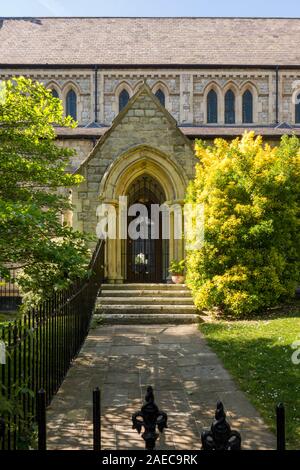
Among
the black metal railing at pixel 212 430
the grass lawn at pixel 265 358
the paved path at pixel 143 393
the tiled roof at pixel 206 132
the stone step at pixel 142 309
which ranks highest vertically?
the tiled roof at pixel 206 132

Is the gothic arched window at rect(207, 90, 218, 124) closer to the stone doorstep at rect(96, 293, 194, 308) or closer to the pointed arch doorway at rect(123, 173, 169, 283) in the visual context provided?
the pointed arch doorway at rect(123, 173, 169, 283)

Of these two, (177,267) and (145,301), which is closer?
(145,301)

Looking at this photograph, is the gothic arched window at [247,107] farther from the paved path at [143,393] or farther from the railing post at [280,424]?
the railing post at [280,424]

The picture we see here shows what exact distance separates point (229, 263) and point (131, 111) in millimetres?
5836

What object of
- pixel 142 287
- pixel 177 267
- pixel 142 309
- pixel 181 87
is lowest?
pixel 142 309

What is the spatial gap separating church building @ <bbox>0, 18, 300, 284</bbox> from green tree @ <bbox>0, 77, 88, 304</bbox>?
7737 mm

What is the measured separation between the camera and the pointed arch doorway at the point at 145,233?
614 inches

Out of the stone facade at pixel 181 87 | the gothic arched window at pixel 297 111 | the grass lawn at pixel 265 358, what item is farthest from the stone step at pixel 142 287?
the gothic arched window at pixel 297 111

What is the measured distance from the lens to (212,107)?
22.5 metres

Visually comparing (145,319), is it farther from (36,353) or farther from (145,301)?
(36,353)

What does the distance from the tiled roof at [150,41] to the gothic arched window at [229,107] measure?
1.62 metres

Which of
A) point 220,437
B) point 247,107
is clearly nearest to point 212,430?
point 220,437

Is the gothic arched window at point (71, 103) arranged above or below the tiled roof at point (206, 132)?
above

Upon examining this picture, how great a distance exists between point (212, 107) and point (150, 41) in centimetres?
591
